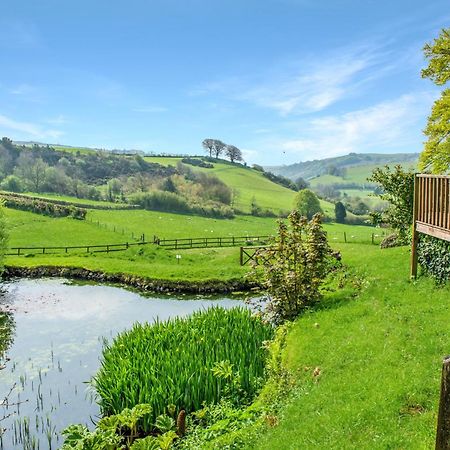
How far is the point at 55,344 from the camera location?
2252cm

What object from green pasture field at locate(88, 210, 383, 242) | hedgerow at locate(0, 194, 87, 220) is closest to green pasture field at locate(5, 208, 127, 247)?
hedgerow at locate(0, 194, 87, 220)

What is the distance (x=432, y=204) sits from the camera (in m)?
17.0

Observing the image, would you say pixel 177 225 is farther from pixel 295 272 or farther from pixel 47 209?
pixel 295 272

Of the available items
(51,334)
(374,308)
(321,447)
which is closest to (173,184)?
(51,334)

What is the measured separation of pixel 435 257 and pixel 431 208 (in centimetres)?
259

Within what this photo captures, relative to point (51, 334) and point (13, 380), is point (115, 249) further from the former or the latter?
point (13, 380)

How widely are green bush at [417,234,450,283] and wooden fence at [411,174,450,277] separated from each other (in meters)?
0.47

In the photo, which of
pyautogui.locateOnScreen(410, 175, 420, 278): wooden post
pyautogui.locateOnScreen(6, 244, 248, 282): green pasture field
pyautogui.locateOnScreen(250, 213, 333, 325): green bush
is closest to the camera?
pyautogui.locateOnScreen(410, 175, 420, 278): wooden post

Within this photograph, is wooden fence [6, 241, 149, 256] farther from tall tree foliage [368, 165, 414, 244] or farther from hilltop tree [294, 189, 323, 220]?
hilltop tree [294, 189, 323, 220]

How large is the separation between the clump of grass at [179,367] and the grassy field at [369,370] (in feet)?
5.47

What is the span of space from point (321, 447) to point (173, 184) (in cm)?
12068

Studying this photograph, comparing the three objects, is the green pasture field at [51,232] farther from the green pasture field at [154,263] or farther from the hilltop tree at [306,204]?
the hilltop tree at [306,204]

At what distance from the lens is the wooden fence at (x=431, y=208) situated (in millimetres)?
15906

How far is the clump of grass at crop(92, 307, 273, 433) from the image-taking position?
43.7ft
